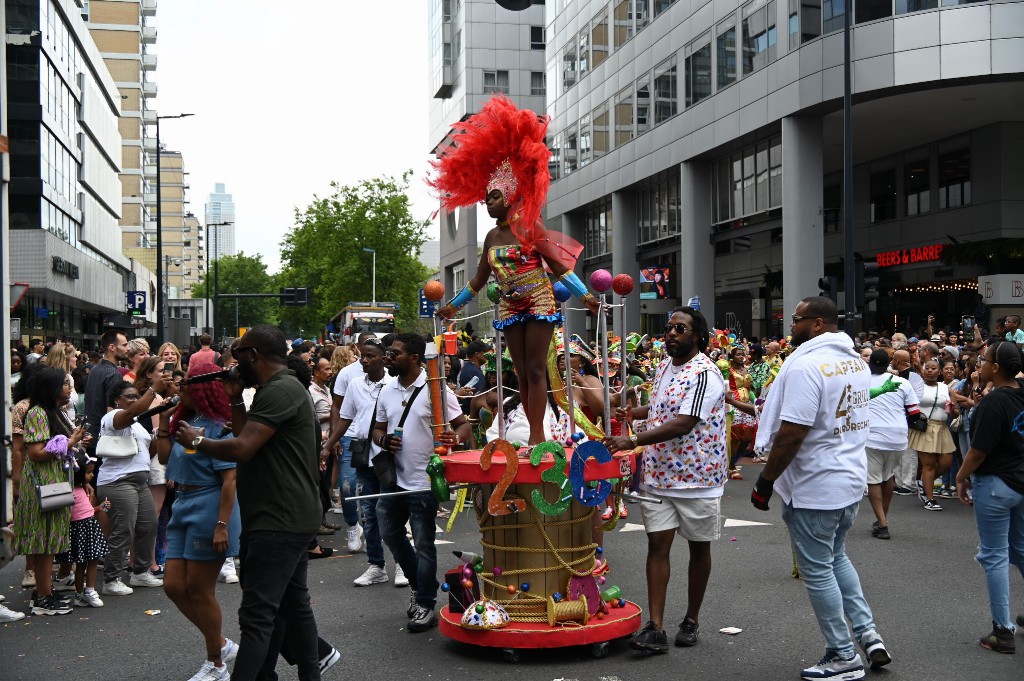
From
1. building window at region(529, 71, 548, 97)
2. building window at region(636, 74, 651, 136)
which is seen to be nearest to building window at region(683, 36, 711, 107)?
building window at region(636, 74, 651, 136)

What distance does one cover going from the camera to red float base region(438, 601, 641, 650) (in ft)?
20.5

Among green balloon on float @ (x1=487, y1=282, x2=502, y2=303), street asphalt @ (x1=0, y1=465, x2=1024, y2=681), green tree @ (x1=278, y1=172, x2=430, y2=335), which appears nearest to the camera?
street asphalt @ (x1=0, y1=465, x2=1024, y2=681)

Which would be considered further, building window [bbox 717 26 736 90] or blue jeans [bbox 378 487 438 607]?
building window [bbox 717 26 736 90]

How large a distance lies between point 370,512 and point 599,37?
36.0m

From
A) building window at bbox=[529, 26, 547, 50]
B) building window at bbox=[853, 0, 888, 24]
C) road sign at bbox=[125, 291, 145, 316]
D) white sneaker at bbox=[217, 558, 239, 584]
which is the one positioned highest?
building window at bbox=[529, 26, 547, 50]

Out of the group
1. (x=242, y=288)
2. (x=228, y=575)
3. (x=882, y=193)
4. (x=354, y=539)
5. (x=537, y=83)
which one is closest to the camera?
(x=228, y=575)

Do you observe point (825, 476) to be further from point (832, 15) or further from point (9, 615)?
point (832, 15)

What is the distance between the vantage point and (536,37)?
60.2 m

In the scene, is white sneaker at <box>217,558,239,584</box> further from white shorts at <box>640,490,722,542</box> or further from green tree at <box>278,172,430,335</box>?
green tree at <box>278,172,430,335</box>

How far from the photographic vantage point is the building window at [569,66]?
45125 millimetres

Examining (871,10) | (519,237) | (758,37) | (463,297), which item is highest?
(758,37)

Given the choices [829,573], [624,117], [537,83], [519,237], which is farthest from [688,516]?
[537,83]

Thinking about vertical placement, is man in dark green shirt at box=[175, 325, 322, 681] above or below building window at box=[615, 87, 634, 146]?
below

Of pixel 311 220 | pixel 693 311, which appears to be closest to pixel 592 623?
pixel 693 311
